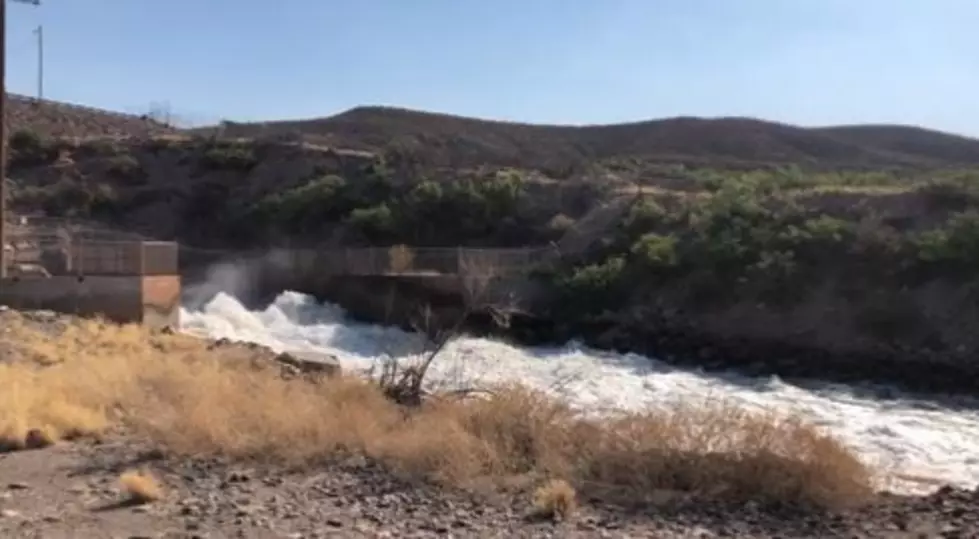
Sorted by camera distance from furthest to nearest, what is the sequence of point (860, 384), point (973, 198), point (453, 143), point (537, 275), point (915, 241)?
point (453, 143) < point (537, 275) < point (973, 198) < point (915, 241) < point (860, 384)

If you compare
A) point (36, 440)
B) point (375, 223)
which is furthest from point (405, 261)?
point (36, 440)

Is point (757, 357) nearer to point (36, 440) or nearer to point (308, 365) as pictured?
point (308, 365)

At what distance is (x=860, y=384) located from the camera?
105 feet

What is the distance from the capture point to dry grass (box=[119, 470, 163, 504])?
416 inches

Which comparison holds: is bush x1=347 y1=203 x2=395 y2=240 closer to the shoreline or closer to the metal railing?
the metal railing

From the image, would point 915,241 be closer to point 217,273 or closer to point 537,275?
point 537,275

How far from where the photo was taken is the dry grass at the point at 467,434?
10922mm

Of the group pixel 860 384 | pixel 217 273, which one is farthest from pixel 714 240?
pixel 217 273

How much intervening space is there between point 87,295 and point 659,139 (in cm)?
7050

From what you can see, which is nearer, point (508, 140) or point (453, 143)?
point (453, 143)

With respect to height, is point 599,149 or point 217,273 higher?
point 599,149

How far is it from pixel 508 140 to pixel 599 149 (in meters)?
7.25

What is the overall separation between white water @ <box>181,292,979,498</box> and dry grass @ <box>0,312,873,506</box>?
323cm

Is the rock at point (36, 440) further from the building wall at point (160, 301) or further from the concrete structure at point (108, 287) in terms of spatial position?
the building wall at point (160, 301)
